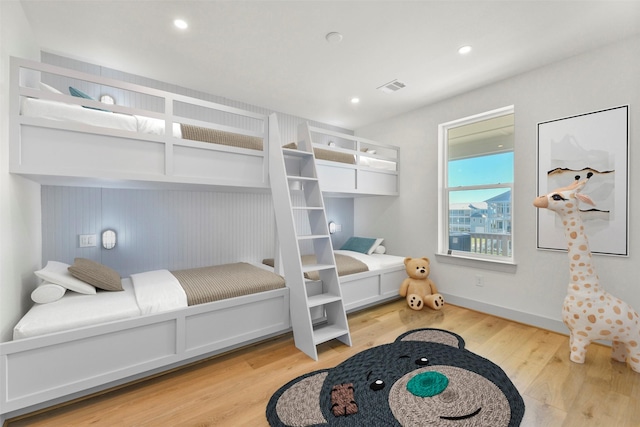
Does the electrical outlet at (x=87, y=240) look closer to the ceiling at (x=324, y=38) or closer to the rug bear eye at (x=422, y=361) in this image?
the ceiling at (x=324, y=38)

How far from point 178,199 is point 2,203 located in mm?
1553

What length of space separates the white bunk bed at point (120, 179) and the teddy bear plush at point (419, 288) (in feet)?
5.27

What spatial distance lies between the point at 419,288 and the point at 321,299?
1516 millimetres

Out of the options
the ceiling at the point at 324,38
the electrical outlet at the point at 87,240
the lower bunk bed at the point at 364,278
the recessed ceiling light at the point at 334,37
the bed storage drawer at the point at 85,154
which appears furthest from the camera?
the lower bunk bed at the point at 364,278

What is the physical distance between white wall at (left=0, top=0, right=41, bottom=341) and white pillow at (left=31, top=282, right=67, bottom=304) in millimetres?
87

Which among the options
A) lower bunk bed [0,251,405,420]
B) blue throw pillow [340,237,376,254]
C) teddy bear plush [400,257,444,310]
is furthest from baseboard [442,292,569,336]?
lower bunk bed [0,251,405,420]

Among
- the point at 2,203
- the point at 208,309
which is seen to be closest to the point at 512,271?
the point at 208,309

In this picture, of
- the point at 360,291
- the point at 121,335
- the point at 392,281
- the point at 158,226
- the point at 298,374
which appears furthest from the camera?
the point at 392,281

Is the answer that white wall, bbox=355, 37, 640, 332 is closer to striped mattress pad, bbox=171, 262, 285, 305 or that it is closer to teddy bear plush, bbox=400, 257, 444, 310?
teddy bear plush, bbox=400, 257, 444, 310

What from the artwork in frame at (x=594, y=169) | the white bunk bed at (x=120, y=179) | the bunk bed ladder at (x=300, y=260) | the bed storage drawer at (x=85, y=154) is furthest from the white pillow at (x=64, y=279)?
the artwork in frame at (x=594, y=169)

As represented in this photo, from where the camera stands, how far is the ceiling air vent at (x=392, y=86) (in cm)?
304

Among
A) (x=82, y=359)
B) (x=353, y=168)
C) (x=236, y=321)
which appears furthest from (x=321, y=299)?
(x=353, y=168)

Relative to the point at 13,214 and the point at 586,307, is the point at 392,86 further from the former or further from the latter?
the point at 13,214

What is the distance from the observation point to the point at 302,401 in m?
1.65
